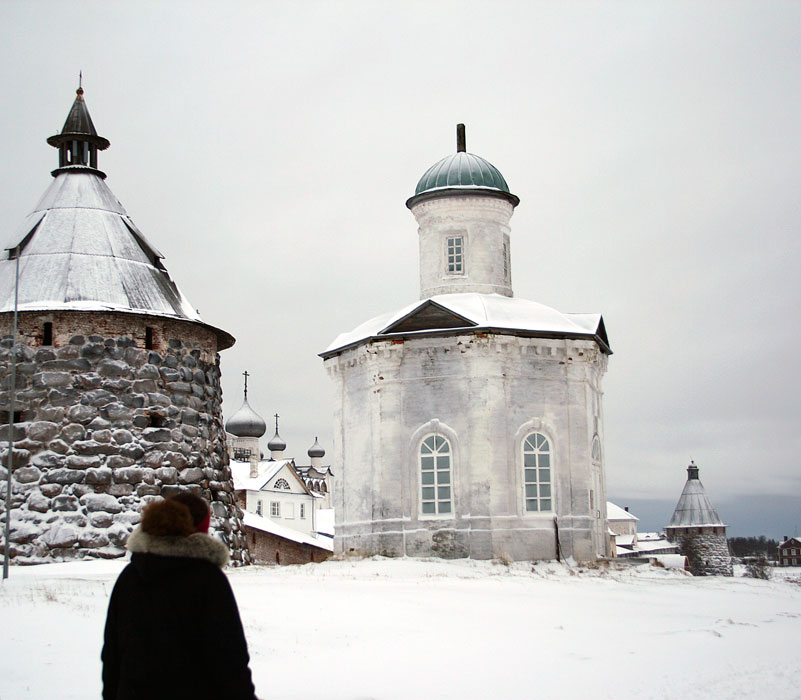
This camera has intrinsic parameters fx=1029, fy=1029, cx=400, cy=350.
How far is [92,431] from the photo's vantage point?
21.0 meters

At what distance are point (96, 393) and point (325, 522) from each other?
64071 mm

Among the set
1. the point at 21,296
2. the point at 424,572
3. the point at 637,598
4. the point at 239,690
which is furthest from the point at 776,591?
the point at 239,690

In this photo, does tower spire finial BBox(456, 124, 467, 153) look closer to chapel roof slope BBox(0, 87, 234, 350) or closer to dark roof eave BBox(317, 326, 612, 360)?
dark roof eave BBox(317, 326, 612, 360)

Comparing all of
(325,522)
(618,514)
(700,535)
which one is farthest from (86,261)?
(618,514)

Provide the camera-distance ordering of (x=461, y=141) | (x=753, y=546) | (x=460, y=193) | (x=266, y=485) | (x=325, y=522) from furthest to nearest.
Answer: (x=753, y=546) < (x=325, y=522) < (x=266, y=485) < (x=461, y=141) < (x=460, y=193)

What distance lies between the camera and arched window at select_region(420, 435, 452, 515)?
2492 cm

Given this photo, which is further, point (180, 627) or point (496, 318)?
point (496, 318)

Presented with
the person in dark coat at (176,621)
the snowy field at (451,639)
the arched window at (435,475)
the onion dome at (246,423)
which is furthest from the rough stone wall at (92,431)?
the onion dome at (246,423)

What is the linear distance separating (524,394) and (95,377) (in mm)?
10204

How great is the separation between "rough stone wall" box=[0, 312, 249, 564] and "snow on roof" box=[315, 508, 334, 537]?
5769 centimetres

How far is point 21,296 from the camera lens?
2169 cm

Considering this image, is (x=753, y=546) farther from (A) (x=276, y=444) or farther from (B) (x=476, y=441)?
(B) (x=476, y=441)

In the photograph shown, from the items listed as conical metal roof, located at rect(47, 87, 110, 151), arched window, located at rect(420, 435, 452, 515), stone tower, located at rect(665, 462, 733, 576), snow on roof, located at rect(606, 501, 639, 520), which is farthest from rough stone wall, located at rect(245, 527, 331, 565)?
snow on roof, located at rect(606, 501, 639, 520)

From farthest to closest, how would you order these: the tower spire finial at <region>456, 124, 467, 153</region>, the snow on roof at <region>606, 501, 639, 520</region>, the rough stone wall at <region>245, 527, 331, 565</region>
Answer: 1. the snow on roof at <region>606, 501, 639, 520</region>
2. the rough stone wall at <region>245, 527, 331, 565</region>
3. the tower spire finial at <region>456, 124, 467, 153</region>
